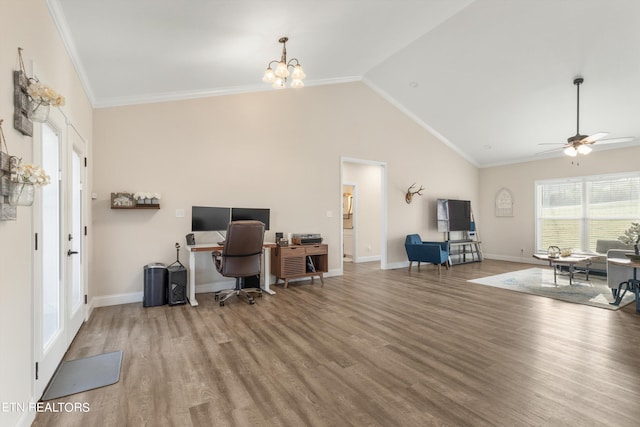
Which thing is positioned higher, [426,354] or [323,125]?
[323,125]

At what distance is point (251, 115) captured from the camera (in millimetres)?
5148

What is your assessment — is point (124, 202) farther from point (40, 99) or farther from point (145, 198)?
point (40, 99)

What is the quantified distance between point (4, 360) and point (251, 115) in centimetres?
442

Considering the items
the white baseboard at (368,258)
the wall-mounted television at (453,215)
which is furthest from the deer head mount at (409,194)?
the white baseboard at (368,258)

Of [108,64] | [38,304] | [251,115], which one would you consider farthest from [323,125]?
[38,304]

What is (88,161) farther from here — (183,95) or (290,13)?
(290,13)

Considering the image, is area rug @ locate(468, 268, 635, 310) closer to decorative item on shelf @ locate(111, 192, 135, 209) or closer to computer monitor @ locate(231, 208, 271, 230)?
computer monitor @ locate(231, 208, 271, 230)

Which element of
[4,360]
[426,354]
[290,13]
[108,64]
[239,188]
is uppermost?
[290,13]

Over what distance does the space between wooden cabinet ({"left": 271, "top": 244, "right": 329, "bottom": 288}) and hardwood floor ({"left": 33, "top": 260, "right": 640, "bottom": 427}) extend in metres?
0.86

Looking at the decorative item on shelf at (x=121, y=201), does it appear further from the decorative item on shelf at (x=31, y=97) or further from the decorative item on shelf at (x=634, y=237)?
the decorative item on shelf at (x=634, y=237)

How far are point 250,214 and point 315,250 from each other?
1.37 meters

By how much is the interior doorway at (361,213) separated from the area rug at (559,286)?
308 centimetres

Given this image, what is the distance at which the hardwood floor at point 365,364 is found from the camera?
1.85 metres

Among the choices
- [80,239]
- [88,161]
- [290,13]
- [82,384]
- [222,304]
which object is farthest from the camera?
[222,304]
